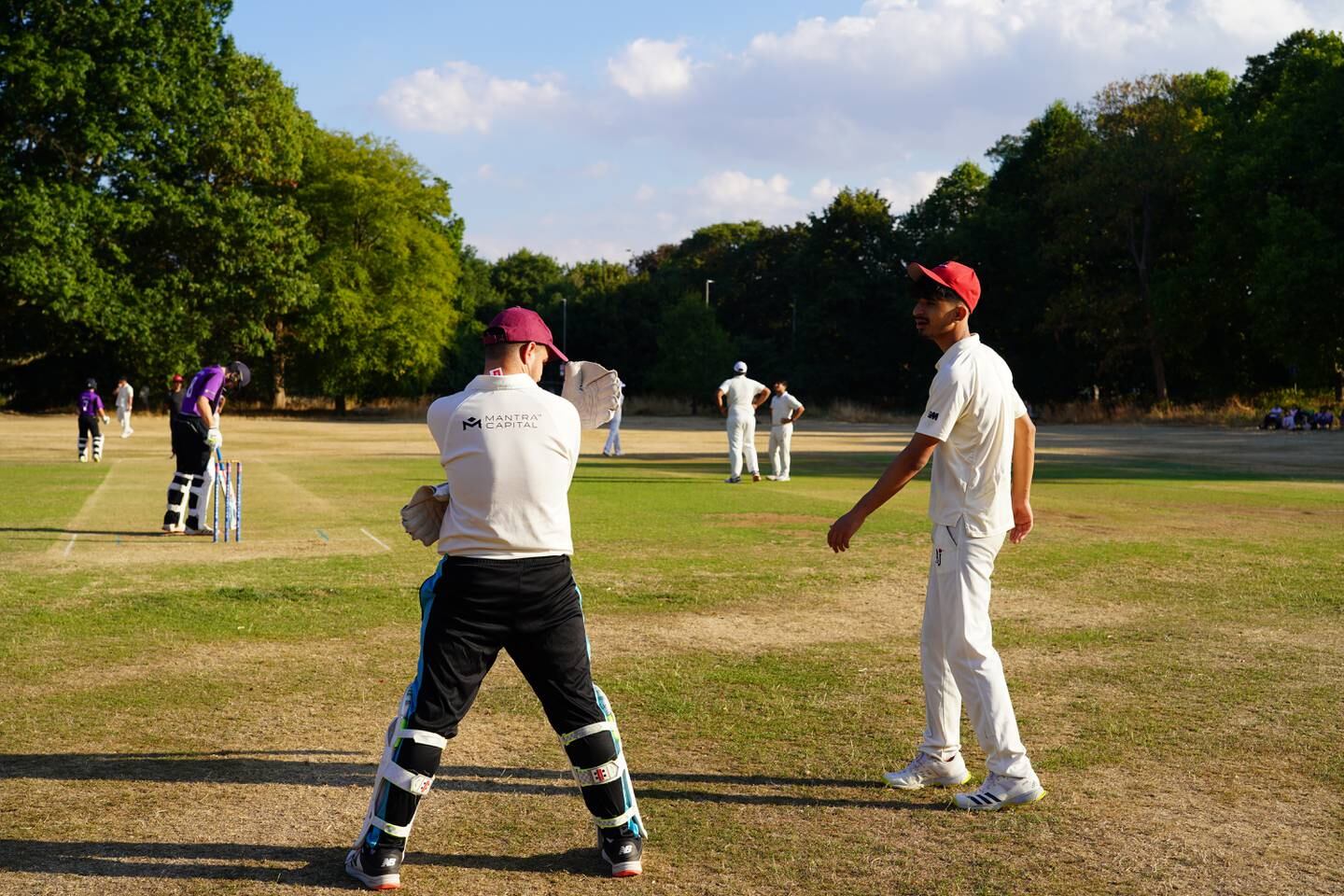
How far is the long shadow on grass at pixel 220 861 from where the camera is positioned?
14.6ft

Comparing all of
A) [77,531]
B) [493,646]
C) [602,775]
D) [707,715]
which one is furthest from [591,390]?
[77,531]

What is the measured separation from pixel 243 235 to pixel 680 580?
49.7m

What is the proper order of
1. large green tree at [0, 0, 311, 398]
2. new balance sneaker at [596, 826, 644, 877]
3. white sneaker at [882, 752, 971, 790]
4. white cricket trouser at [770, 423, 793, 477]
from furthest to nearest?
1. large green tree at [0, 0, 311, 398]
2. white cricket trouser at [770, 423, 793, 477]
3. white sneaker at [882, 752, 971, 790]
4. new balance sneaker at [596, 826, 644, 877]

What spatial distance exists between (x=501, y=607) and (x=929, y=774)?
219 cm

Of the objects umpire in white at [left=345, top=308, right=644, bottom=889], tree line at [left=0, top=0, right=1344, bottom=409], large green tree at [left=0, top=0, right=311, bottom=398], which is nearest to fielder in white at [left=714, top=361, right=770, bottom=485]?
umpire in white at [left=345, top=308, right=644, bottom=889]

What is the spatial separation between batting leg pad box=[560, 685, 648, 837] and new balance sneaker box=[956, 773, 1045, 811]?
4.95 ft

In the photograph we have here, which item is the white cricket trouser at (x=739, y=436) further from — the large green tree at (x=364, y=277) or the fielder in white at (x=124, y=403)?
the large green tree at (x=364, y=277)

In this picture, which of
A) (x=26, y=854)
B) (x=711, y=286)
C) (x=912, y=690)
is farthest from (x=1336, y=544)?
(x=711, y=286)

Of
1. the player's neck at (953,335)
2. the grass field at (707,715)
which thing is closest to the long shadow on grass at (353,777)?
the grass field at (707,715)

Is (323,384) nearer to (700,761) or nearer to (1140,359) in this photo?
(1140,359)

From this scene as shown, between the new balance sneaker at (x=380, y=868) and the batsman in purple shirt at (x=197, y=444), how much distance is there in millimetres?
10964

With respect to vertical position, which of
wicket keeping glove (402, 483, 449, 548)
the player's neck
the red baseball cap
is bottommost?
wicket keeping glove (402, 483, 449, 548)

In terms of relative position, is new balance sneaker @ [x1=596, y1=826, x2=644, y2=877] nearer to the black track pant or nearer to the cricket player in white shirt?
the black track pant

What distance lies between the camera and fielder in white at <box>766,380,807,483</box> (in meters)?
23.3
